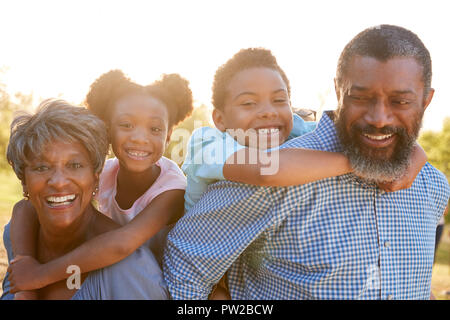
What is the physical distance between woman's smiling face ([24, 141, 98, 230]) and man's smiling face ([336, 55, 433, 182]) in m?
1.51

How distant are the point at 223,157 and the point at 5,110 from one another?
1886cm

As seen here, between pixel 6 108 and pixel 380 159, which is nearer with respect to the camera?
pixel 380 159

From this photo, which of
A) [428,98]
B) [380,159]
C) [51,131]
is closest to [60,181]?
[51,131]

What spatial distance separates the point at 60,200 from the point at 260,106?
1368 mm

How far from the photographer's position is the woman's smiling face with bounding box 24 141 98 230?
8.13 feet

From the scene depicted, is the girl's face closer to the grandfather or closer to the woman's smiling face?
the woman's smiling face

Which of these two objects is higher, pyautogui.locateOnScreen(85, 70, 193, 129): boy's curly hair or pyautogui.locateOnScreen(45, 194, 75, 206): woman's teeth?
pyautogui.locateOnScreen(85, 70, 193, 129): boy's curly hair

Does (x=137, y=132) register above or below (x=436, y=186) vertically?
above

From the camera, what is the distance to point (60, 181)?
96.6 inches

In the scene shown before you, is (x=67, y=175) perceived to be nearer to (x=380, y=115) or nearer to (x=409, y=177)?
(x=380, y=115)

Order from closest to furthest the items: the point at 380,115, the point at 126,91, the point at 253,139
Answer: the point at 380,115
the point at 253,139
the point at 126,91

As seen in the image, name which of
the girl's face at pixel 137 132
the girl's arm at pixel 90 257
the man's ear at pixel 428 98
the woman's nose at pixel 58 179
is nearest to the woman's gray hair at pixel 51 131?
the woman's nose at pixel 58 179

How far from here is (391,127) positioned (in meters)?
2.13

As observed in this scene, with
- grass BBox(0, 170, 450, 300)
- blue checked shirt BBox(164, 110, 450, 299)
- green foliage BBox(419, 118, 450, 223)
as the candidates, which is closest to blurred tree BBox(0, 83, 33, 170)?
grass BBox(0, 170, 450, 300)
